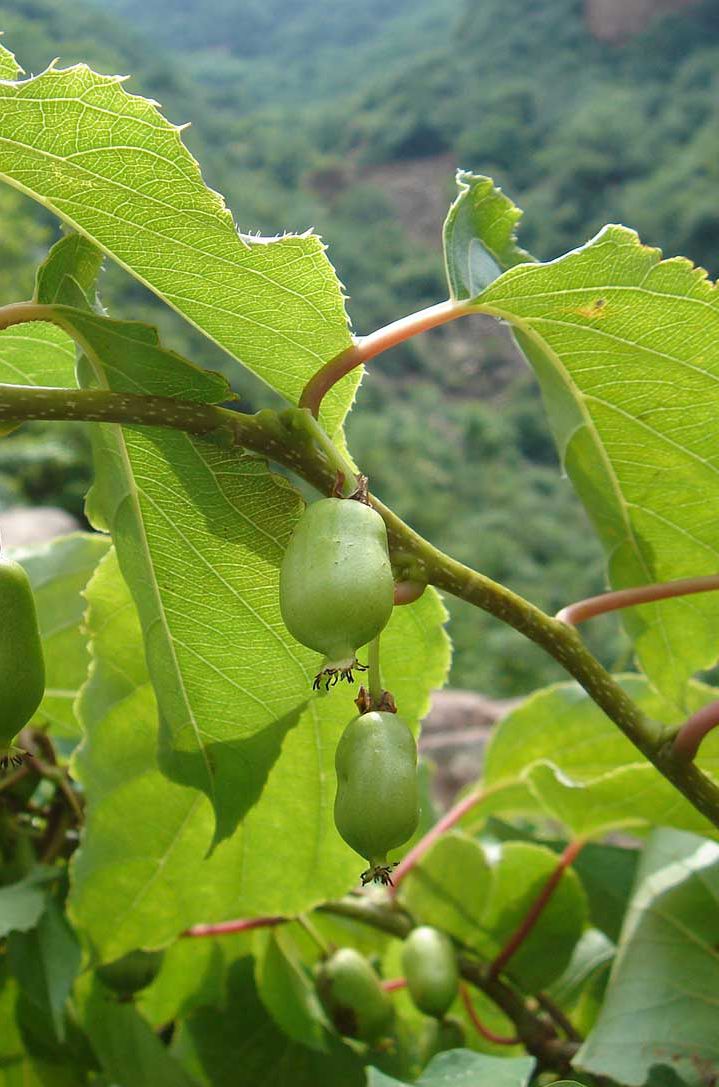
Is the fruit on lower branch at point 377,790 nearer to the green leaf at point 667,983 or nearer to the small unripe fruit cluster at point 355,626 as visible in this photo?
the small unripe fruit cluster at point 355,626

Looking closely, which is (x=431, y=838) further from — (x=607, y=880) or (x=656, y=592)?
(x=656, y=592)

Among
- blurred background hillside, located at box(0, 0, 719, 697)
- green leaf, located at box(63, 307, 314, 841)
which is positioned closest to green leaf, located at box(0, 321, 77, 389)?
green leaf, located at box(63, 307, 314, 841)

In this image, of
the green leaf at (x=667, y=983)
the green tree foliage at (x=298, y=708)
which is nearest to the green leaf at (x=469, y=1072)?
the green tree foliage at (x=298, y=708)

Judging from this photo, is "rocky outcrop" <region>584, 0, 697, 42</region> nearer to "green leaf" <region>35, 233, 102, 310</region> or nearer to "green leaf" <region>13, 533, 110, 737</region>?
"green leaf" <region>13, 533, 110, 737</region>

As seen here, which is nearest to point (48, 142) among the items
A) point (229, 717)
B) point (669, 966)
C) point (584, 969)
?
point (229, 717)

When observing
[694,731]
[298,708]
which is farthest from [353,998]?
[694,731]
